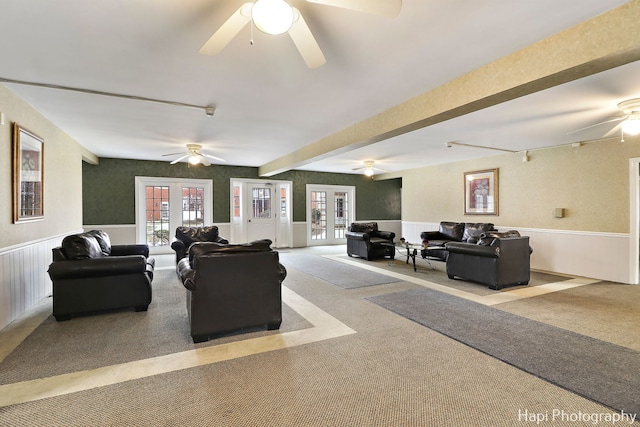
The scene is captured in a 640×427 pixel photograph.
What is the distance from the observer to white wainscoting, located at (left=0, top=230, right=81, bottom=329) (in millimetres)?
3107

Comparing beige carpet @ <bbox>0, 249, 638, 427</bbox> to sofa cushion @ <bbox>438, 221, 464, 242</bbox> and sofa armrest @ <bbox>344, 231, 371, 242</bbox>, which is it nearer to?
sofa armrest @ <bbox>344, 231, 371, 242</bbox>

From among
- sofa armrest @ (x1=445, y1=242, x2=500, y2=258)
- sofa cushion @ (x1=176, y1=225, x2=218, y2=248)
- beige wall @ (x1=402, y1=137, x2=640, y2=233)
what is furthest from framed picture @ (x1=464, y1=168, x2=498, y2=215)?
sofa cushion @ (x1=176, y1=225, x2=218, y2=248)

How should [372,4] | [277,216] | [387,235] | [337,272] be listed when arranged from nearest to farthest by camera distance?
[372,4] < [337,272] < [387,235] < [277,216]

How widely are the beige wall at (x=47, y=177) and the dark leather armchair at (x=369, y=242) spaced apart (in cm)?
566

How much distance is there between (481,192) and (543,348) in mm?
5371

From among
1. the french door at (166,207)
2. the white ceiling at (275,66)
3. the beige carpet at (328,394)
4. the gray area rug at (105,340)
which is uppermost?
the white ceiling at (275,66)

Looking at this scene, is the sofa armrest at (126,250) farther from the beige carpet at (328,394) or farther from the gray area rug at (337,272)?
the gray area rug at (337,272)

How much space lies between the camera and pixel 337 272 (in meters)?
5.82

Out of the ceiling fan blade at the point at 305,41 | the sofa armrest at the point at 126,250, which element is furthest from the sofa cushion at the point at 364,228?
the ceiling fan blade at the point at 305,41

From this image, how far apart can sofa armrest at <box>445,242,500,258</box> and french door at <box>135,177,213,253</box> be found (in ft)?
20.7

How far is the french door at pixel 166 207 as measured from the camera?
7859 mm

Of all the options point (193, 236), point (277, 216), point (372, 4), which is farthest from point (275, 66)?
point (277, 216)

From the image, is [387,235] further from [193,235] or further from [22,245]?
[22,245]

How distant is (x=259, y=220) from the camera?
919 cm
